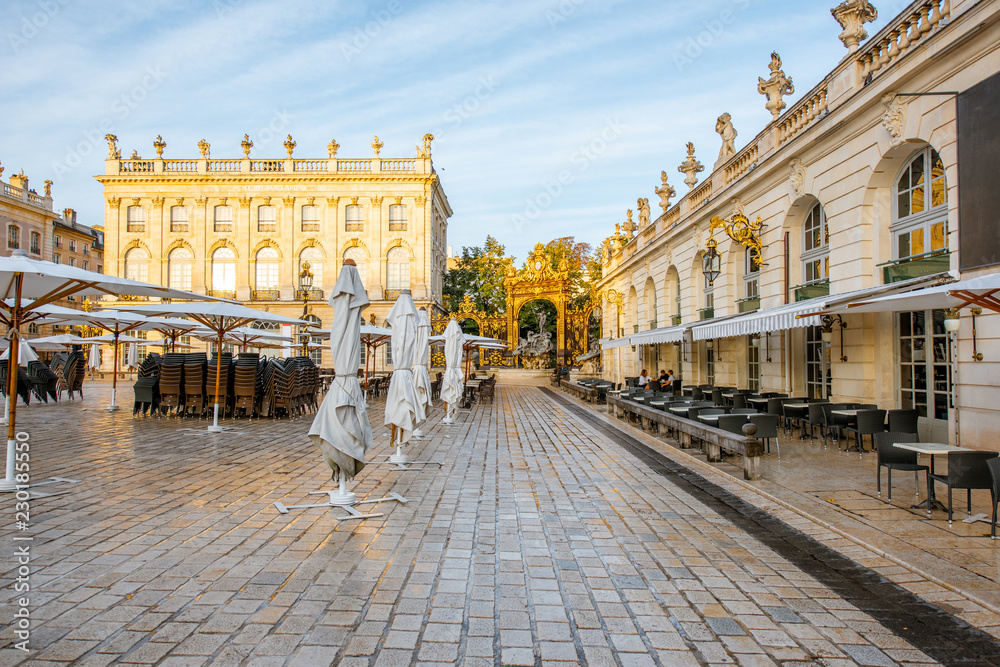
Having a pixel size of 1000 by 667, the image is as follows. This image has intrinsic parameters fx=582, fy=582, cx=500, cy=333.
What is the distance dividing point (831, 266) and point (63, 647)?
12.9 meters

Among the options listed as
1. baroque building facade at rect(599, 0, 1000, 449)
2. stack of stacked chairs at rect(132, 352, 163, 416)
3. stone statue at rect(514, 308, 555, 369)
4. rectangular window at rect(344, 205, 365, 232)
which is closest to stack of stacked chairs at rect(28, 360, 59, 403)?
stack of stacked chairs at rect(132, 352, 163, 416)

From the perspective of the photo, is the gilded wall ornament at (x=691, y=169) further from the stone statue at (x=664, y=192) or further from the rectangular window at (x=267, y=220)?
the rectangular window at (x=267, y=220)

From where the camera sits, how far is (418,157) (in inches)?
1631

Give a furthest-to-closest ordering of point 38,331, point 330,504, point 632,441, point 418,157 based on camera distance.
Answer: point 38,331 < point 418,157 < point 632,441 < point 330,504

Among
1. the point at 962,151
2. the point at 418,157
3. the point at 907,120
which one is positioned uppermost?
the point at 418,157

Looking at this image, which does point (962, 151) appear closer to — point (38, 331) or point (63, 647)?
point (63, 647)

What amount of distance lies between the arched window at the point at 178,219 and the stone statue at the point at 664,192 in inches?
1311

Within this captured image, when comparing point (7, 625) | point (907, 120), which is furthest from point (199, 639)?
point (907, 120)

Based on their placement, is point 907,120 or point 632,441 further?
point 632,441

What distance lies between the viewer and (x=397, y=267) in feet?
137

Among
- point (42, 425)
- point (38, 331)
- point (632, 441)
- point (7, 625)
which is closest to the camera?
point (7, 625)

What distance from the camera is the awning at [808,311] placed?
27.6 feet

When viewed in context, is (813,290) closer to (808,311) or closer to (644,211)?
(808,311)

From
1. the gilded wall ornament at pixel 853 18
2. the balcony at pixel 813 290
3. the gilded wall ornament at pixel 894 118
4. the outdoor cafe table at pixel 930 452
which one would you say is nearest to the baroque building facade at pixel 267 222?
the balcony at pixel 813 290
